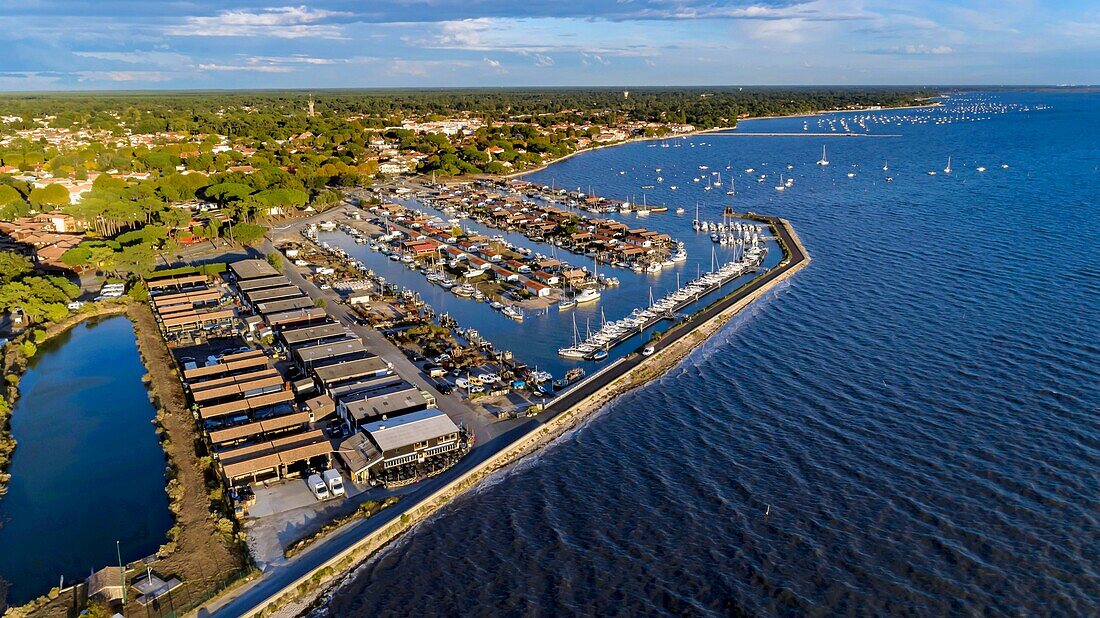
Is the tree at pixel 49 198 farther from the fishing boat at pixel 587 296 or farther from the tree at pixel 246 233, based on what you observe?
the fishing boat at pixel 587 296

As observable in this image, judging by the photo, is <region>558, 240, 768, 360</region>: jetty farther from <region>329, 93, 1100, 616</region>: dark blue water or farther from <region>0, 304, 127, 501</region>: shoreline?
<region>0, 304, 127, 501</region>: shoreline

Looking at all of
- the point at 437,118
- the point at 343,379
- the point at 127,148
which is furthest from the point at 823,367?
the point at 437,118

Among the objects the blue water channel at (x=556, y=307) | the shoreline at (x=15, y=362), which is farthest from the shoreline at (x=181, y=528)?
the blue water channel at (x=556, y=307)

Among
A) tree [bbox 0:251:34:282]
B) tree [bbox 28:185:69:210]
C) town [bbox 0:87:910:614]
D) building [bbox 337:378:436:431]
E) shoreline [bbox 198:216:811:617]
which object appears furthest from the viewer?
tree [bbox 28:185:69:210]

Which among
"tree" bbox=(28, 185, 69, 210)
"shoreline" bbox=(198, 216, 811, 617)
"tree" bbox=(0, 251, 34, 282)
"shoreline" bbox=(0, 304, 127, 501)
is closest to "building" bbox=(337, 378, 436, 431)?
"shoreline" bbox=(198, 216, 811, 617)

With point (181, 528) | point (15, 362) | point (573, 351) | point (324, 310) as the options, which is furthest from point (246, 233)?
point (181, 528)

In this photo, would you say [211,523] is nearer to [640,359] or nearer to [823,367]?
[640,359]

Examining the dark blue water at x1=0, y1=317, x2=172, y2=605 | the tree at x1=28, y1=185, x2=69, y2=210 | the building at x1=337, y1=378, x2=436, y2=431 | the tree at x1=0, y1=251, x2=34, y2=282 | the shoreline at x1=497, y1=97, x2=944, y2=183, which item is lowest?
the dark blue water at x1=0, y1=317, x2=172, y2=605

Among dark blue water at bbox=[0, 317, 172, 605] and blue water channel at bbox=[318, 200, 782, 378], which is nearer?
dark blue water at bbox=[0, 317, 172, 605]
